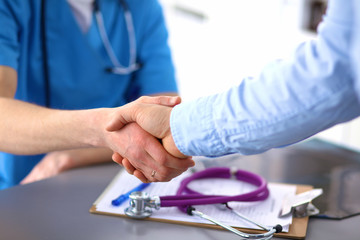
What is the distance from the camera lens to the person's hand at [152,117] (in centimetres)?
81

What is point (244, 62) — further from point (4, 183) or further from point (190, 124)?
point (190, 124)

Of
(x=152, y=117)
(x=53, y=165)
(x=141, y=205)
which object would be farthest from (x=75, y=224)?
(x=53, y=165)

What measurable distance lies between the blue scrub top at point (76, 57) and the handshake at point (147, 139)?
1.16 feet

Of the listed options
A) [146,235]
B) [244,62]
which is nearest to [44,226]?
[146,235]

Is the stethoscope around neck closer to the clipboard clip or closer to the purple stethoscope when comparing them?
the purple stethoscope

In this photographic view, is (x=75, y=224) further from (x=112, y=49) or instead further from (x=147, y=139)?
(x=112, y=49)

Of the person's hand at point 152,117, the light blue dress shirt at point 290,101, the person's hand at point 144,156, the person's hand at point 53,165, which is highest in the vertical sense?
the light blue dress shirt at point 290,101

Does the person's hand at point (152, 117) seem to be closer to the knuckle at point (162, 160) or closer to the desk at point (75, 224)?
the knuckle at point (162, 160)

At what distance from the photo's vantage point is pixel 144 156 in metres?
0.85

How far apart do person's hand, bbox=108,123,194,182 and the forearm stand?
0.17 ft

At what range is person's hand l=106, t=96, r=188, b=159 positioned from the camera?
0.81 m

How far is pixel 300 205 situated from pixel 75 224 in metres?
0.39

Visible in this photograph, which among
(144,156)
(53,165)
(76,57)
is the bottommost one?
(53,165)

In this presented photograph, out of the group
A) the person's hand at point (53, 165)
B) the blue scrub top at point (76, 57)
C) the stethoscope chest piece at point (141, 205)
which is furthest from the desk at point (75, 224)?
the blue scrub top at point (76, 57)
